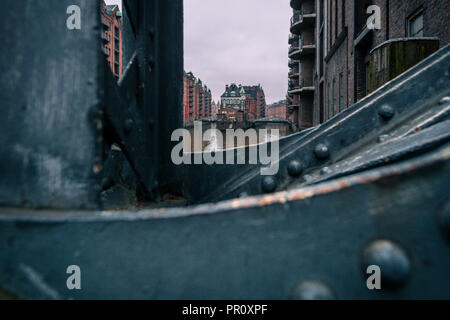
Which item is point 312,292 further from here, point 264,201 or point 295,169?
point 295,169

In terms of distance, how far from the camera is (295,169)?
2252mm

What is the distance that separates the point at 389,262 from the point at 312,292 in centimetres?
20

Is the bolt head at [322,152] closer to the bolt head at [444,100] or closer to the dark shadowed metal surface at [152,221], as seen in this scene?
the bolt head at [444,100]

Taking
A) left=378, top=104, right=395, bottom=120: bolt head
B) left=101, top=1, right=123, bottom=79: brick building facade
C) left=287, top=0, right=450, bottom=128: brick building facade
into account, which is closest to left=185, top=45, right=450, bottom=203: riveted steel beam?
left=378, top=104, right=395, bottom=120: bolt head

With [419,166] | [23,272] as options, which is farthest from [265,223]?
[23,272]

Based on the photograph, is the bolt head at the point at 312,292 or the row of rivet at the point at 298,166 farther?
the row of rivet at the point at 298,166

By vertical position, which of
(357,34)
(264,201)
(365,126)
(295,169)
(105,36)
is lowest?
(264,201)

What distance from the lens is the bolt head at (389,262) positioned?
0.68 metres

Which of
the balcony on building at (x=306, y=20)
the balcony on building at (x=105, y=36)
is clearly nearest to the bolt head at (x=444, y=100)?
the balcony on building at (x=306, y=20)

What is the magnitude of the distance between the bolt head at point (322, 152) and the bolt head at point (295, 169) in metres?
0.16

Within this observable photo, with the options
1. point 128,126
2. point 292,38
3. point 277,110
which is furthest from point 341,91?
point 277,110

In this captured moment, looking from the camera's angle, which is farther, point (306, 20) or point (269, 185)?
point (306, 20)

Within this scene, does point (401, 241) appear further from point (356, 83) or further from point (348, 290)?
point (356, 83)

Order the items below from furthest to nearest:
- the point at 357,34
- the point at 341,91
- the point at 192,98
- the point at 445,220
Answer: the point at 192,98
the point at 341,91
the point at 357,34
the point at 445,220
